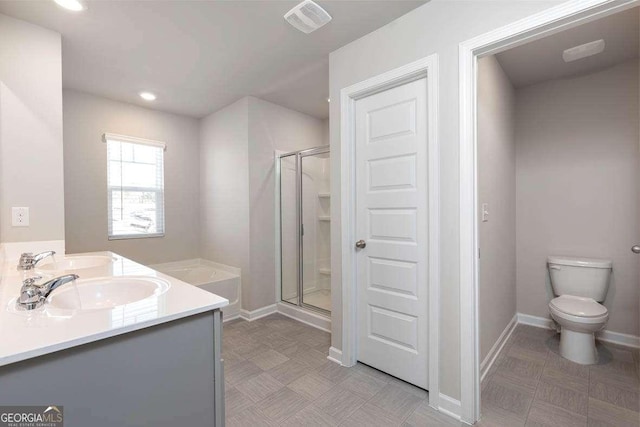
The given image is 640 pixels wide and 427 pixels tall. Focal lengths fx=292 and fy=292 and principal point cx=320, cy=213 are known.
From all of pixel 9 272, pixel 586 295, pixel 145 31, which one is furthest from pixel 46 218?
pixel 586 295

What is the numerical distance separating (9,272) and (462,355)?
2404 mm

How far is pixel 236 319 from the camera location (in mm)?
3291

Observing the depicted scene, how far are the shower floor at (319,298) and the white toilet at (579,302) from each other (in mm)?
1976

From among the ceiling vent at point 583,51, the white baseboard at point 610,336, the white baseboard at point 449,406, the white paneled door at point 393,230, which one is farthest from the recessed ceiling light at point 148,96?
the white baseboard at point 610,336

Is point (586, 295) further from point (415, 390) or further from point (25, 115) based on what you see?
point (25, 115)

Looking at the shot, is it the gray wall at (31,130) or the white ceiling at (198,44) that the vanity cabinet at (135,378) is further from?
the white ceiling at (198,44)

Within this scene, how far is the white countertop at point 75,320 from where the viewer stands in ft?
2.33

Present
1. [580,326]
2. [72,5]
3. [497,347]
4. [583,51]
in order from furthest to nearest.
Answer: [497,347] < [583,51] < [580,326] < [72,5]

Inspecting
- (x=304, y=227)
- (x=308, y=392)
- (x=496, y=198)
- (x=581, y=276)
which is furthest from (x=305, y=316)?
(x=581, y=276)

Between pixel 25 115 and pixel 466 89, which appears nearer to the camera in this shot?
pixel 466 89

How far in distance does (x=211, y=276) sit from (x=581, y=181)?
398 centimetres

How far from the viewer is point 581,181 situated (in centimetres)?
268

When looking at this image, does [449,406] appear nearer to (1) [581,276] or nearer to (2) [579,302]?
(2) [579,302]

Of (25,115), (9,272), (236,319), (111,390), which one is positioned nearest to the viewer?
(111,390)
